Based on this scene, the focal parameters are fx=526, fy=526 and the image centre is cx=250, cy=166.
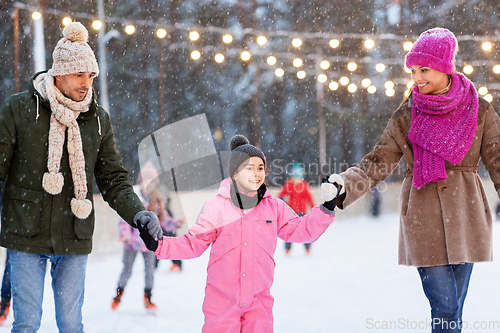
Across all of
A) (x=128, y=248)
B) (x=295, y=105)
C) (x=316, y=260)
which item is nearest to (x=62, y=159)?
(x=128, y=248)

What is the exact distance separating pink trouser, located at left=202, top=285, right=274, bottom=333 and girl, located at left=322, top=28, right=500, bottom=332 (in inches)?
25.4

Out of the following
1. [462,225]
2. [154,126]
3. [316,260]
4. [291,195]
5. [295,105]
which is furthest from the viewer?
[295,105]

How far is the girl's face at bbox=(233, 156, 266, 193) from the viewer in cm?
261

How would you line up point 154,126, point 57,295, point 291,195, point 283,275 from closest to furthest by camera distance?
1. point 57,295
2. point 283,275
3. point 291,195
4. point 154,126

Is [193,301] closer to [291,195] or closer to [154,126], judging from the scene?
[291,195]

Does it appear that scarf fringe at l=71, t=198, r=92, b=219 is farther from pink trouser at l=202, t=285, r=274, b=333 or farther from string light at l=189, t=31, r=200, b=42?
string light at l=189, t=31, r=200, b=42

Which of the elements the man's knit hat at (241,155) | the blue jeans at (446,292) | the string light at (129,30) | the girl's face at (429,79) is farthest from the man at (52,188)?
the string light at (129,30)

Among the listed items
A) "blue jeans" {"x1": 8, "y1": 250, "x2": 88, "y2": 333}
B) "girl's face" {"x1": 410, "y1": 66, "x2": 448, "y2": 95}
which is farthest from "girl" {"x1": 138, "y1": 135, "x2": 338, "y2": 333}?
"girl's face" {"x1": 410, "y1": 66, "x2": 448, "y2": 95}

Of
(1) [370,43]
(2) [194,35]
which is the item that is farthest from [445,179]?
(2) [194,35]

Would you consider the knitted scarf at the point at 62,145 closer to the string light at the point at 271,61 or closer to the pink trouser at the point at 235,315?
the pink trouser at the point at 235,315

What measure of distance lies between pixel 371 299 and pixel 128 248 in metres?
2.40

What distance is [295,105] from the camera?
20.8 meters

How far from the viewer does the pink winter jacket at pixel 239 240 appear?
8.09 feet

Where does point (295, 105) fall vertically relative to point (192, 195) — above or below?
above
